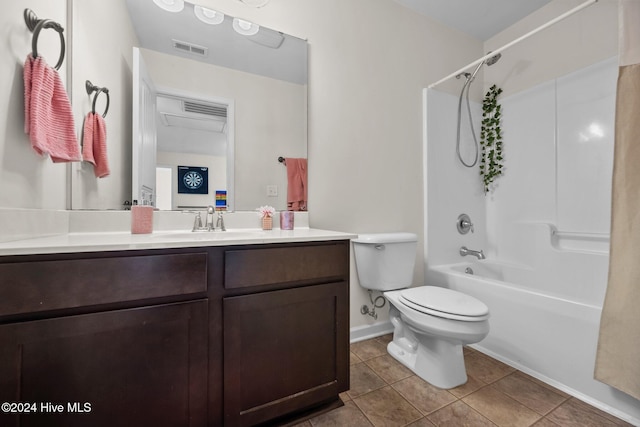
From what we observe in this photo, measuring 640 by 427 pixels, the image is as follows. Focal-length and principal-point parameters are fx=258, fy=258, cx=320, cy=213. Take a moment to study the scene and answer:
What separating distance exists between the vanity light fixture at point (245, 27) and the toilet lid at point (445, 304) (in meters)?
1.78

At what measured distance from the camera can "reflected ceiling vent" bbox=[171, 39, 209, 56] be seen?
1.35 m

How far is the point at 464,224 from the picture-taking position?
2.22m

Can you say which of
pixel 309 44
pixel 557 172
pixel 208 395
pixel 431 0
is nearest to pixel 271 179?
pixel 309 44

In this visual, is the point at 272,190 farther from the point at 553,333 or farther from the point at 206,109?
the point at 553,333

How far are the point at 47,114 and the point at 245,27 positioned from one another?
1095 mm

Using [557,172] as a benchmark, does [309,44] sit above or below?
above

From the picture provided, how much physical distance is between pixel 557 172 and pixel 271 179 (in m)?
2.14

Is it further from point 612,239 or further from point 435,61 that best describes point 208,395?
point 435,61

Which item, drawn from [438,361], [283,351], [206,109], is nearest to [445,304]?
[438,361]

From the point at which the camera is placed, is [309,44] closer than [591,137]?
Yes

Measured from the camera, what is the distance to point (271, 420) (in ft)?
3.60

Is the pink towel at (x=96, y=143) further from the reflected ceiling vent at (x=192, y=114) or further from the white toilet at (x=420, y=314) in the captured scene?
the white toilet at (x=420, y=314)

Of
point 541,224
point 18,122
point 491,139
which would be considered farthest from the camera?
point 491,139

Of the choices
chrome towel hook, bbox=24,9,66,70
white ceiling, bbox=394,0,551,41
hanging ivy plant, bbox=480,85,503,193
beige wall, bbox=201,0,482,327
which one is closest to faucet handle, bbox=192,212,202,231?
beige wall, bbox=201,0,482,327
